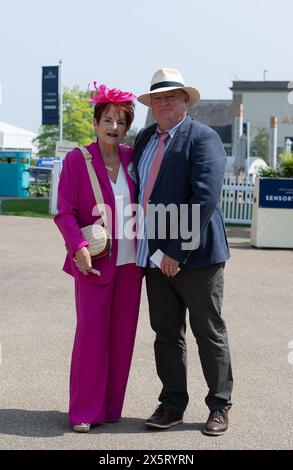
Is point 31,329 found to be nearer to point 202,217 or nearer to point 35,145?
point 202,217

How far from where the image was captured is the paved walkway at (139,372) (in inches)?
169

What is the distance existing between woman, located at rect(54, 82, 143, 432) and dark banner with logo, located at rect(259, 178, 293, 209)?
29.4 feet

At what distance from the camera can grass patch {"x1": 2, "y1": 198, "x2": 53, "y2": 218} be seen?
61.8 feet

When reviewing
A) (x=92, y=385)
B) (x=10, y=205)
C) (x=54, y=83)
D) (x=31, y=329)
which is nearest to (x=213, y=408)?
(x=92, y=385)

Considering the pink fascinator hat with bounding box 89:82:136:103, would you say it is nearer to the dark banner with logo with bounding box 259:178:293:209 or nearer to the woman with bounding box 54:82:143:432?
the woman with bounding box 54:82:143:432

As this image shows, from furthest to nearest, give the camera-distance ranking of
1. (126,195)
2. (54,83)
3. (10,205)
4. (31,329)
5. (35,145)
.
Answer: (35,145), (54,83), (10,205), (31,329), (126,195)

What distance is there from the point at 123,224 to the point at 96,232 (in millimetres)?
202

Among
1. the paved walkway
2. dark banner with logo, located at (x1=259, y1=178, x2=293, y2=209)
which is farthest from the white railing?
the paved walkway

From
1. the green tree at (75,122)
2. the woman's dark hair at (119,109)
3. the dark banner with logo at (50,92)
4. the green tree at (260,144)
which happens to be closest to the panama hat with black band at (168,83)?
the woman's dark hair at (119,109)

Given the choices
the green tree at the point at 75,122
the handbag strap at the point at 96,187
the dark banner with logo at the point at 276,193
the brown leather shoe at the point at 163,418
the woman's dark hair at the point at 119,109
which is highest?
the green tree at the point at 75,122

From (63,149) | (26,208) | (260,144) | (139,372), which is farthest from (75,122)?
(139,372)

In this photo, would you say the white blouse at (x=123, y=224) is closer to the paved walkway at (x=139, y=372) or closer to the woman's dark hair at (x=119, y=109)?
the woman's dark hair at (x=119, y=109)

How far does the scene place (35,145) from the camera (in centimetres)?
5750
